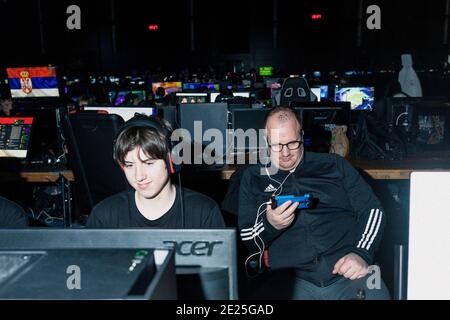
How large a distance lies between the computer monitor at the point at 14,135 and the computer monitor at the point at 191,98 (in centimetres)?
262

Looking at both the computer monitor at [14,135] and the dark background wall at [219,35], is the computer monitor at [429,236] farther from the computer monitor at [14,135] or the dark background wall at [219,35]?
the dark background wall at [219,35]

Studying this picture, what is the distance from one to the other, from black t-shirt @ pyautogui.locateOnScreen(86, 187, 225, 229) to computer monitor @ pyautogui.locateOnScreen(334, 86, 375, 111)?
17.2 ft

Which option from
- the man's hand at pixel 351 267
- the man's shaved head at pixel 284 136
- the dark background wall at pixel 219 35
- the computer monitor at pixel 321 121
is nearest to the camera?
the man's hand at pixel 351 267

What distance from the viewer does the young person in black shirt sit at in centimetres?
166

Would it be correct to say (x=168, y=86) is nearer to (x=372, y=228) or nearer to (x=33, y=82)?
(x=33, y=82)

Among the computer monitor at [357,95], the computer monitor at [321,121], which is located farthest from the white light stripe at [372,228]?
the computer monitor at [357,95]

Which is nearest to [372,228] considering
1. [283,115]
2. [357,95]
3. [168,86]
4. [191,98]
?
[283,115]

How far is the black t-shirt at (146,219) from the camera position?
1745 mm

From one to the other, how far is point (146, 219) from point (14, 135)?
107 inches

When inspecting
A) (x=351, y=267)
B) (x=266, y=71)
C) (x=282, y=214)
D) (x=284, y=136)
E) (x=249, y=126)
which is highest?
(x=266, y=71)

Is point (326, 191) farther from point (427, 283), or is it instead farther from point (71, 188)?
point (71, 188)

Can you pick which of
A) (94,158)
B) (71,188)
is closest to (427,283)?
(94,158)

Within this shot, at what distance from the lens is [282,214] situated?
6.06 ft
